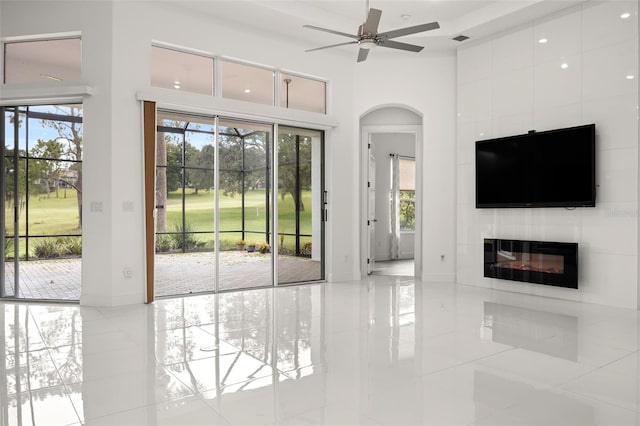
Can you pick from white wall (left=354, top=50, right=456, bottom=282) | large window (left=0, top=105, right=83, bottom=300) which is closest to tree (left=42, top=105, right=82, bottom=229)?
large window (left=0, top=105, right=83, bottom=300)

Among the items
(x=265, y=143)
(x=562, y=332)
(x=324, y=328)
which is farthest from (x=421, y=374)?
(x=265, y=143)

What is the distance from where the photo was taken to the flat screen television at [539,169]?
552 centimetres

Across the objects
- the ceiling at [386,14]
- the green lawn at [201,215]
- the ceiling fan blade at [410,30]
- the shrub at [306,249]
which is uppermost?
the ceiling at [386,14]

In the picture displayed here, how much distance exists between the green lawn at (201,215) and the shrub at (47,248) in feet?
0.34

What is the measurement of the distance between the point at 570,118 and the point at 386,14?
9.32ft

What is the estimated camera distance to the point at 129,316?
16.0 ft

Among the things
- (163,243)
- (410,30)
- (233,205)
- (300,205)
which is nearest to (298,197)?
(300,205)

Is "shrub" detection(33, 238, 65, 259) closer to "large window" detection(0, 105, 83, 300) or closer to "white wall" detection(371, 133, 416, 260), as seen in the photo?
"large window" detection(0, 105, 83, 300)

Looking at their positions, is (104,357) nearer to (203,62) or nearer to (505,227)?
→ (203,62)

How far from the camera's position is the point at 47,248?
18.8 ft

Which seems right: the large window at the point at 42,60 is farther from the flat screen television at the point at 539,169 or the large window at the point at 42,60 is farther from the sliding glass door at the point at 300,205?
the flat screen television at the point at 539,169

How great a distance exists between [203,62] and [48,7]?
189cm

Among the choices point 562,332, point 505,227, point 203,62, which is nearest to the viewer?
point 562,332

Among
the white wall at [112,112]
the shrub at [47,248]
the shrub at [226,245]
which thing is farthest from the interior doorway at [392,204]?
the shrub at [47,248]
